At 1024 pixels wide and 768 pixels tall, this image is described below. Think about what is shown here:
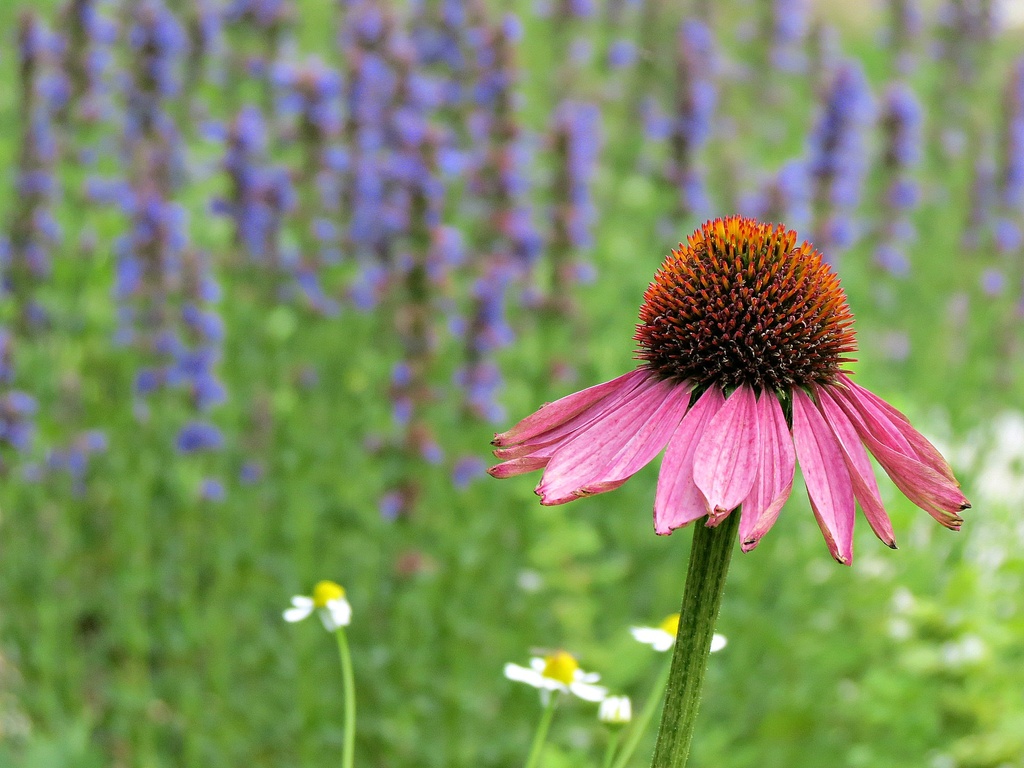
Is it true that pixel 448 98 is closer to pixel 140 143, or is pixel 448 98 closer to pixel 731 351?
pixel 140 143

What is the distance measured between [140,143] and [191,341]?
2.54 ft

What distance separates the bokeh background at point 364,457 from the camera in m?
3.51

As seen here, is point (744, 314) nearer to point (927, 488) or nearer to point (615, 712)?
point (927, 488)

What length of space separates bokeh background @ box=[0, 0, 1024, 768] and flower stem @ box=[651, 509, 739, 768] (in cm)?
182

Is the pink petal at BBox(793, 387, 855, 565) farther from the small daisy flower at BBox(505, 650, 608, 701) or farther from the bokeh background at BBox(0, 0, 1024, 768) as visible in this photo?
the bokeh background at BBox(0, 0, 1024, 768)

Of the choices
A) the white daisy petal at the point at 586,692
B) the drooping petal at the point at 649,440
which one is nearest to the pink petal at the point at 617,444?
the drooping petal at the point at 649,440

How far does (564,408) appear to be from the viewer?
120cm

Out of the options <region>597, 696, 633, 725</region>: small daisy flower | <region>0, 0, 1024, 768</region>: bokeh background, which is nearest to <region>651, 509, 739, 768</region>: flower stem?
<region>597, 696, 633, 725</region>: small daisy flower

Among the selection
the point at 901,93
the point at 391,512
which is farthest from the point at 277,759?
the point at 901,93

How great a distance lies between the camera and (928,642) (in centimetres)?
304

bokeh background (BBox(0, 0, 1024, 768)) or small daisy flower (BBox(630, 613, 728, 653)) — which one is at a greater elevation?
bokeh background (BBox(0, 0, 1024, 768))

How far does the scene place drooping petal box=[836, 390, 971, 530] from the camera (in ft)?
3.32

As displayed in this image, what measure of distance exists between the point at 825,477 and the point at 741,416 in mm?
92

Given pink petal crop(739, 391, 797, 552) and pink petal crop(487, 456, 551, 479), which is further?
pink petal crop(487, 456, 551, 479)
